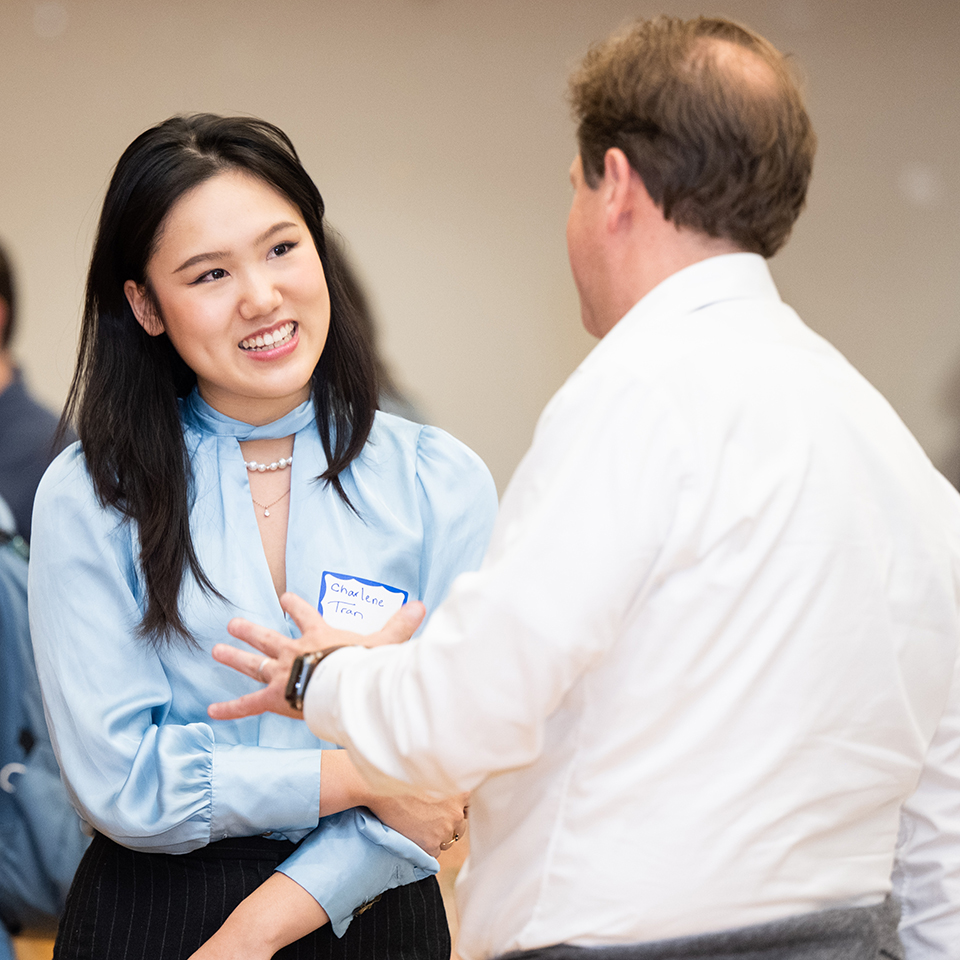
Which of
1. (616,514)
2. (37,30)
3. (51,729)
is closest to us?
(616,514)

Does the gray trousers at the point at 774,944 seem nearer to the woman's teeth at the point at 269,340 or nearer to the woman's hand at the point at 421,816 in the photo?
the woman's hand at the point at 421,816

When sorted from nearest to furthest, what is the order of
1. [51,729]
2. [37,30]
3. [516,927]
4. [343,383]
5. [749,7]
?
[516,927]
[51,729]
[343,383]
[37,30]
[749,7]

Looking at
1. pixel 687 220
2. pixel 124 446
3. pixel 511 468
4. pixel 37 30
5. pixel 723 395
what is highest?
pixel 37 30

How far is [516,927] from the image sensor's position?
1.03 metres

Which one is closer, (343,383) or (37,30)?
(343,383)

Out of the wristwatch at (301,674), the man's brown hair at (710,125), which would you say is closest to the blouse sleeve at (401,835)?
the wristwatch at (301,674)

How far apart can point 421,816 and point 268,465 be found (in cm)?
58

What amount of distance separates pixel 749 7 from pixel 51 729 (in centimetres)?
349

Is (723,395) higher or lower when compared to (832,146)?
lower

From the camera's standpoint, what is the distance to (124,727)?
1.43 meters

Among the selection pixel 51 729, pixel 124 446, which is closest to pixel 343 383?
pixel 124 446

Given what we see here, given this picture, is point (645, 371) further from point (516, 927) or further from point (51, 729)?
point (51, 729)

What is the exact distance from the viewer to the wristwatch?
3.70ft

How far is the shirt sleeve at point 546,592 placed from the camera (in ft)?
3.03
